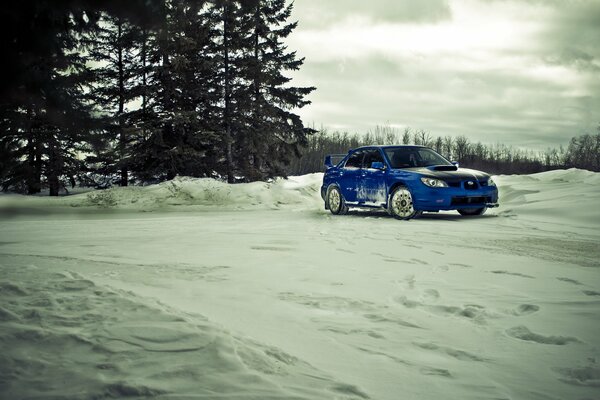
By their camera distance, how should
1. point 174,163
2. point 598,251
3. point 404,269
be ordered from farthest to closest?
point 174,163 < point 598,251 < point 404,269

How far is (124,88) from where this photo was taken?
26094mm

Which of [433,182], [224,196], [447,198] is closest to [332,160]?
[433,182]

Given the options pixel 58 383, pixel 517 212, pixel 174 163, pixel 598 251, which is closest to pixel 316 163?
A: pixel 174 163

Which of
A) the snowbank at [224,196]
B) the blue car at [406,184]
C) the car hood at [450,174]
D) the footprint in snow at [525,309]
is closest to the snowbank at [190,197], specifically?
the snowbank at [224,196]

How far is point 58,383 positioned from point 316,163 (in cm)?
6965

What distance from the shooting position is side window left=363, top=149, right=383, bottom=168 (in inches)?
500

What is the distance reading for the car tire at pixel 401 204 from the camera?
11.7 meters

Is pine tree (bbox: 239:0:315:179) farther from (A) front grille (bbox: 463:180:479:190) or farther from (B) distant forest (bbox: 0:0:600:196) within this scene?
(A) front grille (bbox: 463:180:479:190)

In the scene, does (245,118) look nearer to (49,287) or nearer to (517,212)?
(517,212)

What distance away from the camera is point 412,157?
41.5ft

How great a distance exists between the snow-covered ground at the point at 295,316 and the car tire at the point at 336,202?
197 inches

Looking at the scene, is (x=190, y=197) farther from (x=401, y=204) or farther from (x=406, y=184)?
(x=406, y=184)

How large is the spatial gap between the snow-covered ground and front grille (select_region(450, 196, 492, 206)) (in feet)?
10.1

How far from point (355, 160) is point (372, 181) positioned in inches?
44.6
